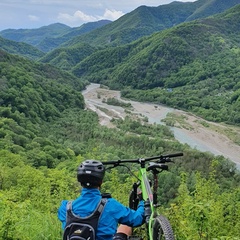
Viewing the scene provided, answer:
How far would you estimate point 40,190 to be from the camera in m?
8.95

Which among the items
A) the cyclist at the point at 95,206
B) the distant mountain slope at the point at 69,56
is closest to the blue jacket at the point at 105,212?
the cyclist at the point at 95,206

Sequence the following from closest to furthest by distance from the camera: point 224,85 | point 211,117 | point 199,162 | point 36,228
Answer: point 36,228 < point 199,162 < point 211,117 < point 224,85

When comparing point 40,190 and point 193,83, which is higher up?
point 40,190

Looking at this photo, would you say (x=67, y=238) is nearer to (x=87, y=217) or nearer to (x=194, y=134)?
(x=87, y=217)

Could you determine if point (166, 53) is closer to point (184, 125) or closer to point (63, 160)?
point (184, 125)

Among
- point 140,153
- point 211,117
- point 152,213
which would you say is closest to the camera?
point 152,213

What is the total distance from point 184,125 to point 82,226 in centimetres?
6088

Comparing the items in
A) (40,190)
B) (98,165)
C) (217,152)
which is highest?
(98,165)

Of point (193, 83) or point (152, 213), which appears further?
point (193, 83)

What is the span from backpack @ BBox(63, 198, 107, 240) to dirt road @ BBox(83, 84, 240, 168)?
1735 inches

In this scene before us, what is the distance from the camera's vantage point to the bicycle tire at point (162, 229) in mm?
3240

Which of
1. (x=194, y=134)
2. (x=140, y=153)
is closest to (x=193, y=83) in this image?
(x=194, y=134)

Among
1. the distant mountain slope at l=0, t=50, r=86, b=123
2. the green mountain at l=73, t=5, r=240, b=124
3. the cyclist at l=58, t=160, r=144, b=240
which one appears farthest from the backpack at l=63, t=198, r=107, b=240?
the green mountain at l=73, t=5, r=240, b=124

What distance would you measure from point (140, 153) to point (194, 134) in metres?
16.2
